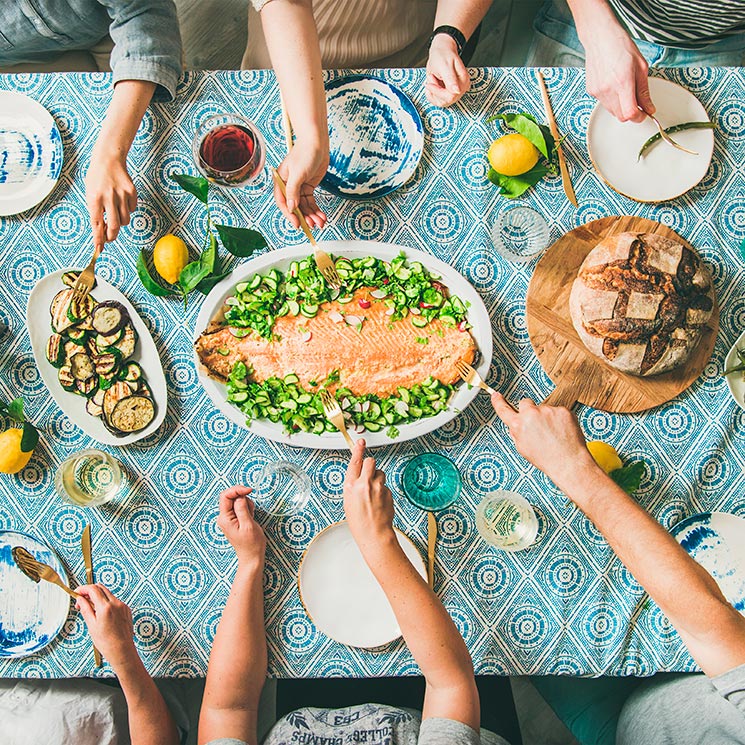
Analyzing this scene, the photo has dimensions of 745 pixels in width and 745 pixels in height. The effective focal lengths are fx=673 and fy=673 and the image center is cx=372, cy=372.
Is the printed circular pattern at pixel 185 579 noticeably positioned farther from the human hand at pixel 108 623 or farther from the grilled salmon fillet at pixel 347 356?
the grilled salmon fillet at pixel 347 356

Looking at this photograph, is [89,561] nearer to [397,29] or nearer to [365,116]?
[365,116]

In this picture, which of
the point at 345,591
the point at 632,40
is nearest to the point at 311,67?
the point at 632,40

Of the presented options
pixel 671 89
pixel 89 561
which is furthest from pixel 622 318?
pixel 89 561

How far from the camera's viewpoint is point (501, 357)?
1.79 m

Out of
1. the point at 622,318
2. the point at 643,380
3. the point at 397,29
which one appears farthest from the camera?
the point at 397,29

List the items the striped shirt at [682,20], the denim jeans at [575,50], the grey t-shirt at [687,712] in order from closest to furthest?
the grey t-shirt at [687,712] < the striped shirt at [682,20] < the denim jeans at [575,50]

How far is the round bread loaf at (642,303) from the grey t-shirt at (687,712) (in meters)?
0.73

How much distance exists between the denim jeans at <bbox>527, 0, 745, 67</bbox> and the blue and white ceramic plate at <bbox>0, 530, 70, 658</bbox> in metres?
2.16

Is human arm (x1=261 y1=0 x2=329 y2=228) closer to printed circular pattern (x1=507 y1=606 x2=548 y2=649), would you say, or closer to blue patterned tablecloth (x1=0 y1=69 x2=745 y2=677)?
blue patterned tablecloth (x1=0 y1=69 x2=745 y2=677)

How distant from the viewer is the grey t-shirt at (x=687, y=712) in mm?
1467

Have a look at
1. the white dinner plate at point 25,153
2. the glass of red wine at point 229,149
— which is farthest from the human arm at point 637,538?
the white dinner plate at point 25,153

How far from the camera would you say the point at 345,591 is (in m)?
1.73

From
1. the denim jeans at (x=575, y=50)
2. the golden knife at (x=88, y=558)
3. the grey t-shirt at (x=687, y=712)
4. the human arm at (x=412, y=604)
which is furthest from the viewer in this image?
the denim jeans at (x=575, y=50)

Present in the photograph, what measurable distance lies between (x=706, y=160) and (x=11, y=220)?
184cm
